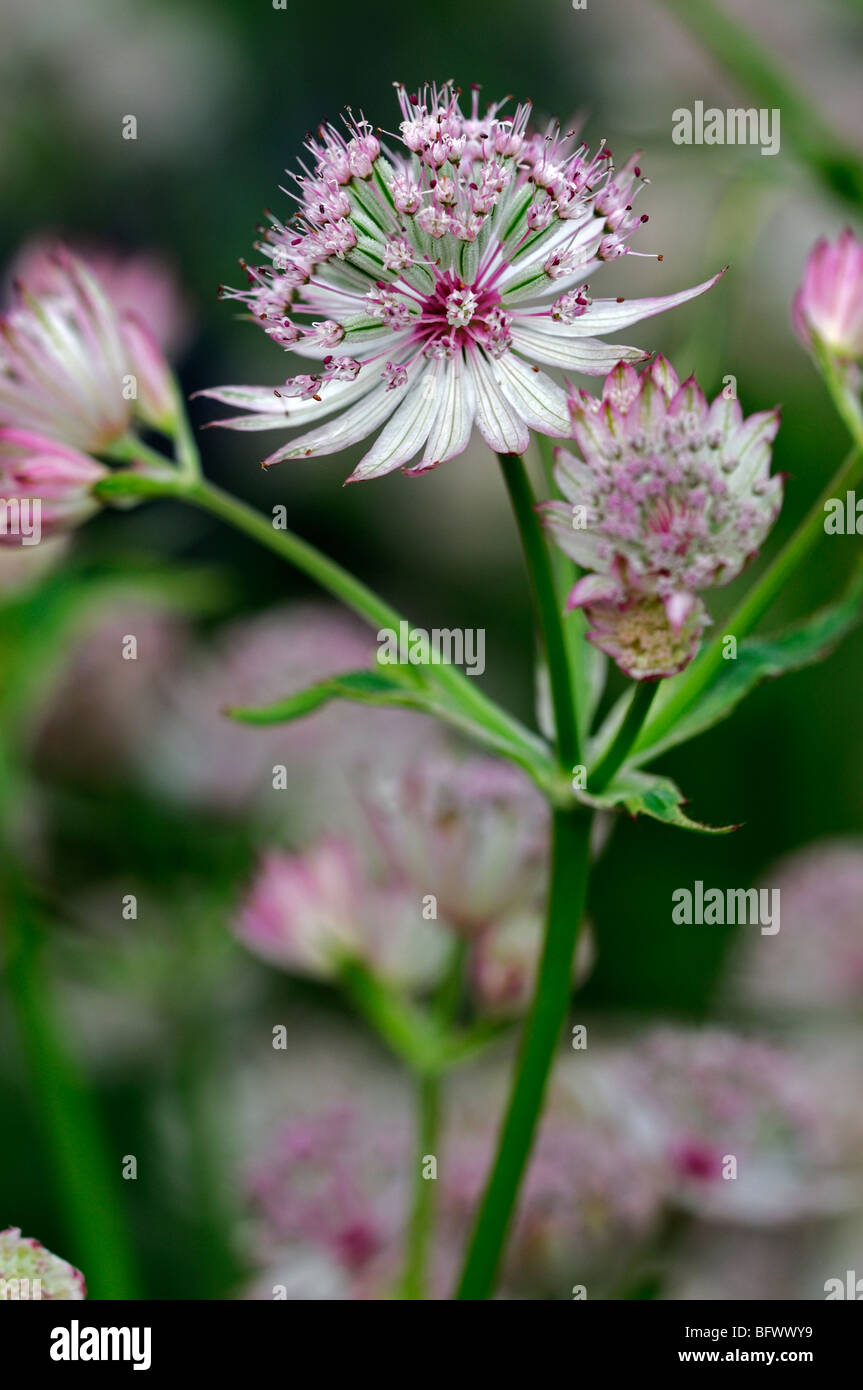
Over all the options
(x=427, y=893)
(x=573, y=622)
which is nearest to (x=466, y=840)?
(x=427, y=893)

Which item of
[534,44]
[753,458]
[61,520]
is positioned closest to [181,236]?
[534,44]

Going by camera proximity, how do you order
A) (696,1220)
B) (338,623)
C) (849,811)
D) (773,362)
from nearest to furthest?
(696,1220), (338,623), (849,811), (773,362)

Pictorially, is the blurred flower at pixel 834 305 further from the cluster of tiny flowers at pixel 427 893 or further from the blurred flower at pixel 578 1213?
the blurred flower at pixel 578 1213

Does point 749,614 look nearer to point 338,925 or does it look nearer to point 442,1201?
point 338,925

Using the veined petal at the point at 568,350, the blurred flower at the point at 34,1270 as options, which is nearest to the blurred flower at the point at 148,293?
the veined petal at the point at 568,350

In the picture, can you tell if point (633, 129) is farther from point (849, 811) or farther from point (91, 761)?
point (849, 811)

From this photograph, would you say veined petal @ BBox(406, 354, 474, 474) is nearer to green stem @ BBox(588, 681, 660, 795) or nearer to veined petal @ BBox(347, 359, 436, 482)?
veined petal @ BBox(347, 359, 436, 482)

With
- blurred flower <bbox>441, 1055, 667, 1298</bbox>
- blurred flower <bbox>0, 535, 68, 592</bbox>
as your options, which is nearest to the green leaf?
blurred flower <bbox>441, 1055, 667, 1298</bbox>
